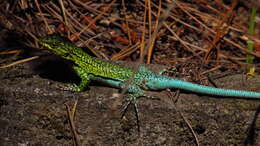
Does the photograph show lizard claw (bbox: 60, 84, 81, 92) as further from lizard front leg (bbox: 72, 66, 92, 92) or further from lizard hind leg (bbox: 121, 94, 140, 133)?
lizard hind leg (bbox: 121, 94, 140, 133)

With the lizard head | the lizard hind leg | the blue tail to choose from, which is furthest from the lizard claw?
the blue tail

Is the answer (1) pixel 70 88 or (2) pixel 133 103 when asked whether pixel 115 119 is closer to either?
(2) pixel 133 103

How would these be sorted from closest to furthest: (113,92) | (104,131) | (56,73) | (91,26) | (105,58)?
(104,131)
(113,92)
(56,73)
(105,58)
(91,26)

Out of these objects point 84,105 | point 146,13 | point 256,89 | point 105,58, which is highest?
point 146,13

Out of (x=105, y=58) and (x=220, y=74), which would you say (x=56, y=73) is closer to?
(x=105, y=58)

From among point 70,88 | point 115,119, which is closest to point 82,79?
point 70,88

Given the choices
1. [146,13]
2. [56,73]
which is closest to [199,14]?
[146,13]

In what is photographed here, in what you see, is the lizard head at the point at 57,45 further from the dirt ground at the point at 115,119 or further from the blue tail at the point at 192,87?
the blue tail at the point at 192,87
